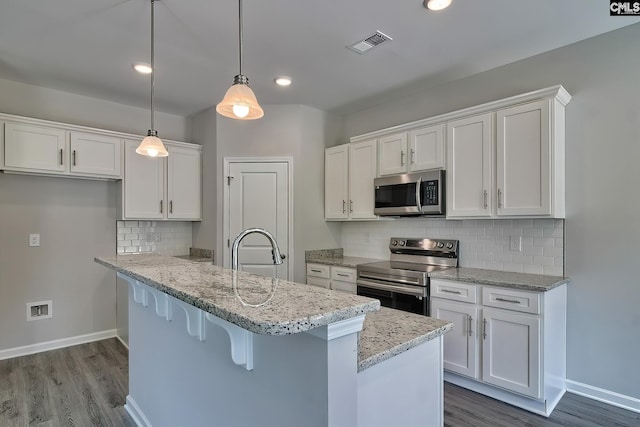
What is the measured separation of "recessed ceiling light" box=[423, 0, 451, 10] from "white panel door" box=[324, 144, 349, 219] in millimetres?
1963

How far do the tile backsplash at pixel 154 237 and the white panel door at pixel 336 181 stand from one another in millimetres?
1874

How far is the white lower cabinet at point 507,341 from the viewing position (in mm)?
2412

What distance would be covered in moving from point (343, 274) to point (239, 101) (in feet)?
8.02

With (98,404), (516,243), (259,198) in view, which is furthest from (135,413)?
(516,243)

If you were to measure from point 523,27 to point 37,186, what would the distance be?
4596 mm

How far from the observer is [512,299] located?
99.0 inches

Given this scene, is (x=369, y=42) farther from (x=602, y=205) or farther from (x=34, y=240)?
(x=34, y=240)

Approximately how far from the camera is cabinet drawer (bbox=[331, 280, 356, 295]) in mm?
3622

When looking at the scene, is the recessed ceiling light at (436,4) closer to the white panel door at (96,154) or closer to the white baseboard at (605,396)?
the white baseboard at (605,396)

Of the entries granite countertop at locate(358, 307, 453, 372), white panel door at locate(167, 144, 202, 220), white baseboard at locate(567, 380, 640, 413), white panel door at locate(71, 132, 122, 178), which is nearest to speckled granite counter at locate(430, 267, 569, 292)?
white baseboard at locate(567, 380, 640, 413)

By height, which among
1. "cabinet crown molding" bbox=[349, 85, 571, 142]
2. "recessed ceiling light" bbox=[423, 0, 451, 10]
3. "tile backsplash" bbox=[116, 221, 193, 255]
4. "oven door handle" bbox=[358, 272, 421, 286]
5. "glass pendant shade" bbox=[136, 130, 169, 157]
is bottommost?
"oven door handle" bbox=[358, 272, 421, 286]

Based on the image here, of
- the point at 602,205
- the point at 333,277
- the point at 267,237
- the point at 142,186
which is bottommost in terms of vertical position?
the point at 333,277

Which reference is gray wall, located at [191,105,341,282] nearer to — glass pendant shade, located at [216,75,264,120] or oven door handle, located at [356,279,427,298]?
oven door handle, located at [356,279,427,298]

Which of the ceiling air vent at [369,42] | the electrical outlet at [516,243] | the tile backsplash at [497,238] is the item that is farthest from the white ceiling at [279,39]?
the electrical outlet at [516,243]
